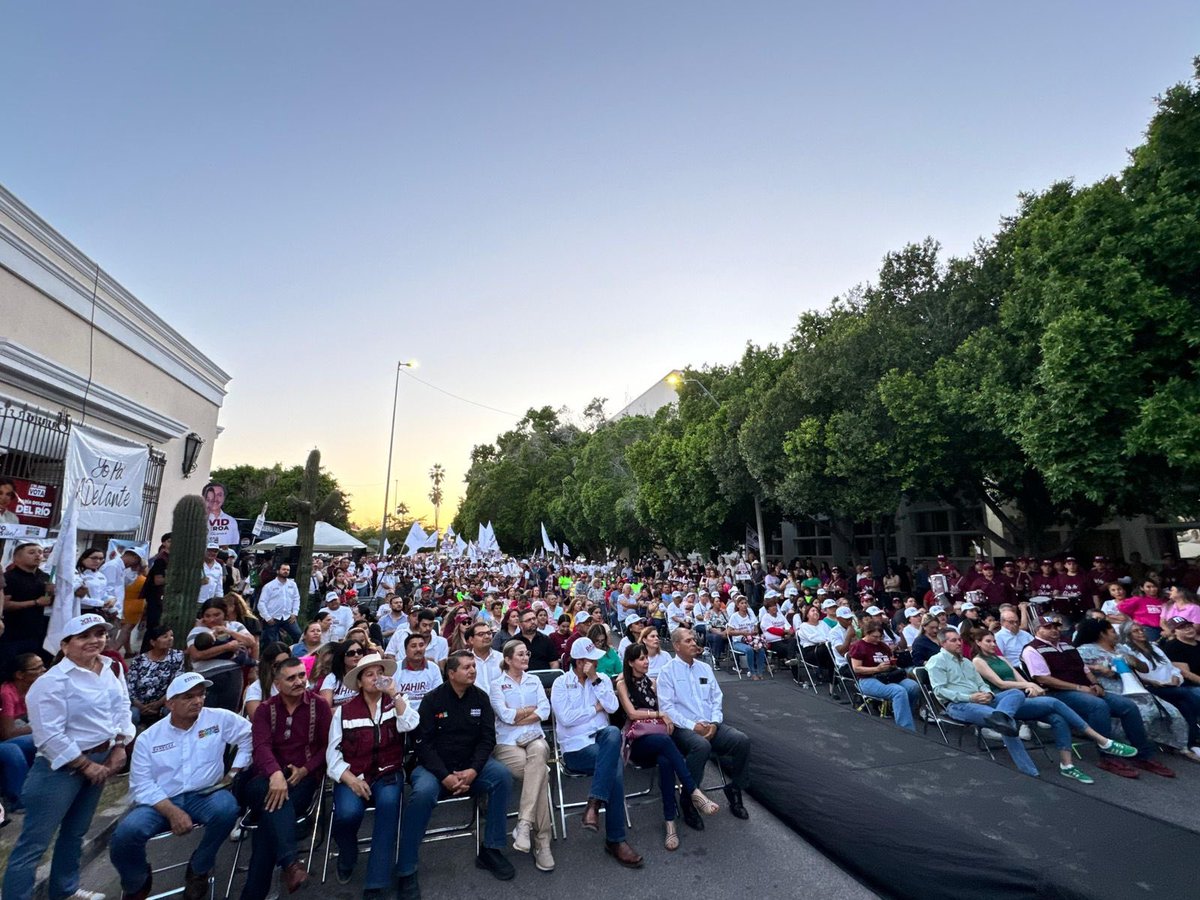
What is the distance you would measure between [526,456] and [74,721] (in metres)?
51.9

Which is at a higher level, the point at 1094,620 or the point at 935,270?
the point at 935,270

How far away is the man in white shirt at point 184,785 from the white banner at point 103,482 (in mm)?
3578

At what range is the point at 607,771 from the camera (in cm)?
451

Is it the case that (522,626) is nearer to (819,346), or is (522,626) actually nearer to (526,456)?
(819,346)

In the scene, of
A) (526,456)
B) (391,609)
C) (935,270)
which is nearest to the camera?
(391,609)

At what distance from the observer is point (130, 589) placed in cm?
809

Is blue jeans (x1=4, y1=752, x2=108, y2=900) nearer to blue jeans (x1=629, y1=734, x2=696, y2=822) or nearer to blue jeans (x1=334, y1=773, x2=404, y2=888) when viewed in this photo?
blue jeans (x1=334, y1=773, x2=404, y2=888)

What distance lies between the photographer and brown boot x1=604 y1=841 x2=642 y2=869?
4125mm

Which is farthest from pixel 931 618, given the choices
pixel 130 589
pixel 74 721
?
pixel 130 589

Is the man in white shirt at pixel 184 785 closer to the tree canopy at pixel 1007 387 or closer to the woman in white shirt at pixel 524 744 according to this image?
the woman in white shirt at pixel 524 744

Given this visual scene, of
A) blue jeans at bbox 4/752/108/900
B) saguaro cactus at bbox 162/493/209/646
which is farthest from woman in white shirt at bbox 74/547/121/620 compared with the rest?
blue jeans at bbox 4/752/108/900

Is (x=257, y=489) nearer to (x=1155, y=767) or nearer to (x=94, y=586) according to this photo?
(x=94, y=586)

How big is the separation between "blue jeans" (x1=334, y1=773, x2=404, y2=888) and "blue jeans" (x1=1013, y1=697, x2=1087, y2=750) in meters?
5.97

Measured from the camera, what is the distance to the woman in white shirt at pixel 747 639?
35.6ft
